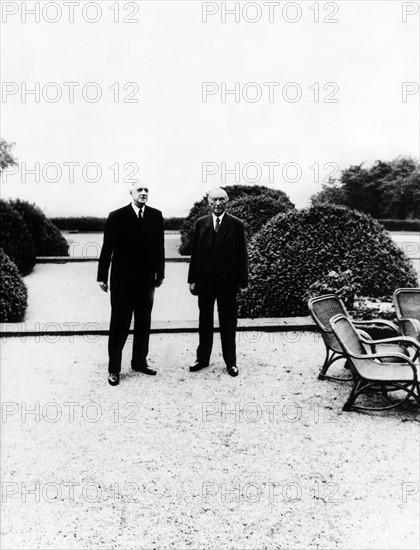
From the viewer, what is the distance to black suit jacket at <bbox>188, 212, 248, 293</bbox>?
5.82 metres

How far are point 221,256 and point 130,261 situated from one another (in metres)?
0.92

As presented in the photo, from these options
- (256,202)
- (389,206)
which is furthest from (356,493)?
(389,206)

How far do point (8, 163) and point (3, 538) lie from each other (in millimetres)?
40201

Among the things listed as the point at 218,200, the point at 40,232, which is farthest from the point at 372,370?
the point at 40,232

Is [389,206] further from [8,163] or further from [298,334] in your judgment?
[298,334]

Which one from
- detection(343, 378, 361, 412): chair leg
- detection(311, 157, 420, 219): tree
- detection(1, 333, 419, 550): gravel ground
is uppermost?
detection(311, 157, 420, 219): tree

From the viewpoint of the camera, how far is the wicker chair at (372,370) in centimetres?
495

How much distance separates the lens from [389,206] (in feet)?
170

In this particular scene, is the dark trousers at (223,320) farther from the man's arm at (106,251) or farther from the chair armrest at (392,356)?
the chair armrest at (392,356)

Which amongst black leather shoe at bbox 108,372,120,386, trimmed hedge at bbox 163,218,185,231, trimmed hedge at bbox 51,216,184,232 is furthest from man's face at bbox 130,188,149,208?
trimmed hedge at bbox 51,216,184,232

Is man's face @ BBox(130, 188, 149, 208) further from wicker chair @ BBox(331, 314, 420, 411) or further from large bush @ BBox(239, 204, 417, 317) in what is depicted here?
large bush @ BBox(239, 204, 417, 317)

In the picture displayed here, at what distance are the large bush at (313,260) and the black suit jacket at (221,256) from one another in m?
2.44

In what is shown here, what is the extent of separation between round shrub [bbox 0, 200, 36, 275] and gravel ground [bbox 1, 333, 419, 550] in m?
7.16

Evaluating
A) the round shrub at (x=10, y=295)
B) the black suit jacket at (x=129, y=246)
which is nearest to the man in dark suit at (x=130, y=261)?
the black suit jacket at (x=129, y=246)
